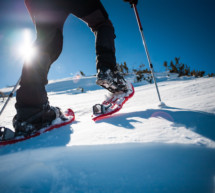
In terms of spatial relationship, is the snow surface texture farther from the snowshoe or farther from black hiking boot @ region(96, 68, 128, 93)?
black hiking boot @ region(96, 68, 128, 93)

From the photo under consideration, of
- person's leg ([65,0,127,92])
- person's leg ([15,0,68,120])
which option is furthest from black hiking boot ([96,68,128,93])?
person's leg ([15,0,68,120])

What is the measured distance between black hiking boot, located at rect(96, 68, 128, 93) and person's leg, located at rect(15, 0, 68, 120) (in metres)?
0.42

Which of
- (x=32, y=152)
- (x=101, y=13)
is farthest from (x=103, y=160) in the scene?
(x=101, y=13)

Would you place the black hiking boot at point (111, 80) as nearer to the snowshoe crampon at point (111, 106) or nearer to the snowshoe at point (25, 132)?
the snowshoe crampon at point (111, 106)

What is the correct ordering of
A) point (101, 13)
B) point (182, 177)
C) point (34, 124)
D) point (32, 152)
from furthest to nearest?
point (101, 13), point (34, 124), point (32, 152), point (182, 177)

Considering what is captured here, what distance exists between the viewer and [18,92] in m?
0.85

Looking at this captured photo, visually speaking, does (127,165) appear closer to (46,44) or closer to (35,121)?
(35,121)

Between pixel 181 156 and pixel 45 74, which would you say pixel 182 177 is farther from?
pixel 45 74

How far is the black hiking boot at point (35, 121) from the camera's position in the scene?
78 cm

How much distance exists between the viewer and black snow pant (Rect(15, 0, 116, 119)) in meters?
0.84

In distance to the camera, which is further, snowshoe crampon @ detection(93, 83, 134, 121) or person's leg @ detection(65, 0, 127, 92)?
person's leg @ detection(65, 0, 127, 92)

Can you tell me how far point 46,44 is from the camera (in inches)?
35.9

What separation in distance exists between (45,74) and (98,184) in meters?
0.87

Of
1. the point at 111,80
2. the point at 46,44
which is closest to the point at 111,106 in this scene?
the point at 111,80
